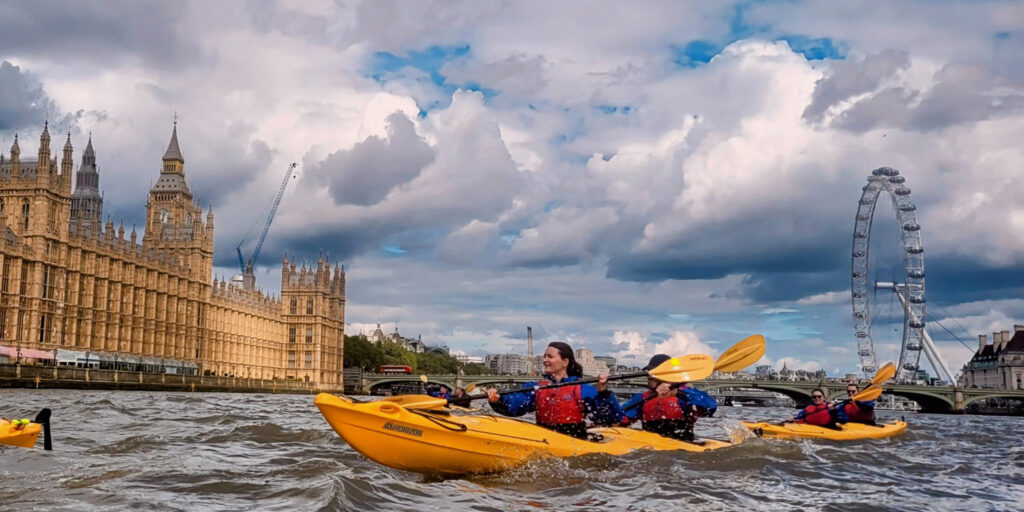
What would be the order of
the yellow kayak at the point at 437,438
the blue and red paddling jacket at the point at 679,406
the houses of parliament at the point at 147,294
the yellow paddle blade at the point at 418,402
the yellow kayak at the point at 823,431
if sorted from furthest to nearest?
the houses of parliament at the point at 147,294
the yellow kayak at the point at 823,431
the blue and red paddling jacket at the point at 679,406
the yellow paddle blade at the point at 418,402
the yellow kayak at the point at 437,438

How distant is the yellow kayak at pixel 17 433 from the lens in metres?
11.5

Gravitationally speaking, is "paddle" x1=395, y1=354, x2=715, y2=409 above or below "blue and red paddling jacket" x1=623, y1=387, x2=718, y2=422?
above

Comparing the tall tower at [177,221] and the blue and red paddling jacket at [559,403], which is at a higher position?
the tall tower at [177,221]

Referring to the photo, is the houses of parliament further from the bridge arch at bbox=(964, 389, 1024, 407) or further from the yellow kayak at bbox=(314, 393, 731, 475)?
the bridge arch at bbox=(964, 389, 1024, 407)

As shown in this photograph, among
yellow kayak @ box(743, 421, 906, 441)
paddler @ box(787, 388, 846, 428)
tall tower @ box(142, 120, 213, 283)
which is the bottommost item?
yellow kayak @ box(743, 421, 906, 441)

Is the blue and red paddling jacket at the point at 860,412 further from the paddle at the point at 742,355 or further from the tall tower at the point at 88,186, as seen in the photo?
the tall tower at the point at 88,186

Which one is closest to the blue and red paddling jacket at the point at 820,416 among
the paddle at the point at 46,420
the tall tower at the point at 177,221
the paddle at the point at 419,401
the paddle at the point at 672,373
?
the paddle at the point at 672,373

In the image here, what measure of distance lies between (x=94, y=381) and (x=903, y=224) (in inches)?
2432

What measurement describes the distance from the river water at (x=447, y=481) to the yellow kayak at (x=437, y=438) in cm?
21

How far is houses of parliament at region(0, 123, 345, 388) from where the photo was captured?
57.9 meters

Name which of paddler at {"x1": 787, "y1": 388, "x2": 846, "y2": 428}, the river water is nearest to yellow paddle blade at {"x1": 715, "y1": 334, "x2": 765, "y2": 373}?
the river water

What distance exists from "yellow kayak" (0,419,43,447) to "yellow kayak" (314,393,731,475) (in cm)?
452

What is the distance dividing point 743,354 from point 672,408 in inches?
64.0

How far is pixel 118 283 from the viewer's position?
6912cm
